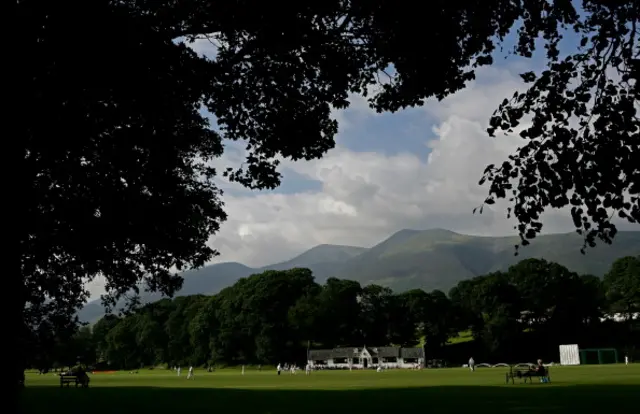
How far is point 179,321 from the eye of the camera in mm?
136625

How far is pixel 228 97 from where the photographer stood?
14.8 meters

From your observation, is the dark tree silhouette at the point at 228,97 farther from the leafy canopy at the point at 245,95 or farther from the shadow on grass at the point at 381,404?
the shadow on grass at the point at 381,404

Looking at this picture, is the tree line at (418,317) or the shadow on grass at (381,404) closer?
the shadow on grass at (381,404)

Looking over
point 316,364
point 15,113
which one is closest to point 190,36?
point 15,113

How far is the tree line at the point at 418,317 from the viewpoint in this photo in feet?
361

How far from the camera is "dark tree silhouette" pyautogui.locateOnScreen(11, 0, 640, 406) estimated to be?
8.06m

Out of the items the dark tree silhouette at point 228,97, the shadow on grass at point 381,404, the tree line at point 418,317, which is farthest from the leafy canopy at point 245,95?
the tree line at point 418,317

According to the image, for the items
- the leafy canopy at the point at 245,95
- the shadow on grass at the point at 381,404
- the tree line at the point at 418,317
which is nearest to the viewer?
the leafy canopy at the point at 245,95

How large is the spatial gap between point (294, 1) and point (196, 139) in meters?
6.49

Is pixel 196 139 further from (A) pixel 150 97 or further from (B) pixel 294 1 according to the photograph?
(B) pixel 294 1

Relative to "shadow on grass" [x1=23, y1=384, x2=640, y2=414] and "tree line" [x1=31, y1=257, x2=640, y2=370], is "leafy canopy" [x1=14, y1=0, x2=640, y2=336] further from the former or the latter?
"tree line" [x1=31, y1=257, x2=640, y2=370]

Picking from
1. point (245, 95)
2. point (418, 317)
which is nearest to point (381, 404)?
point (245, 95)

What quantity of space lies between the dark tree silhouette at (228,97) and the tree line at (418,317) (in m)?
94.6

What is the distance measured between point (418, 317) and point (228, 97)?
105 m
